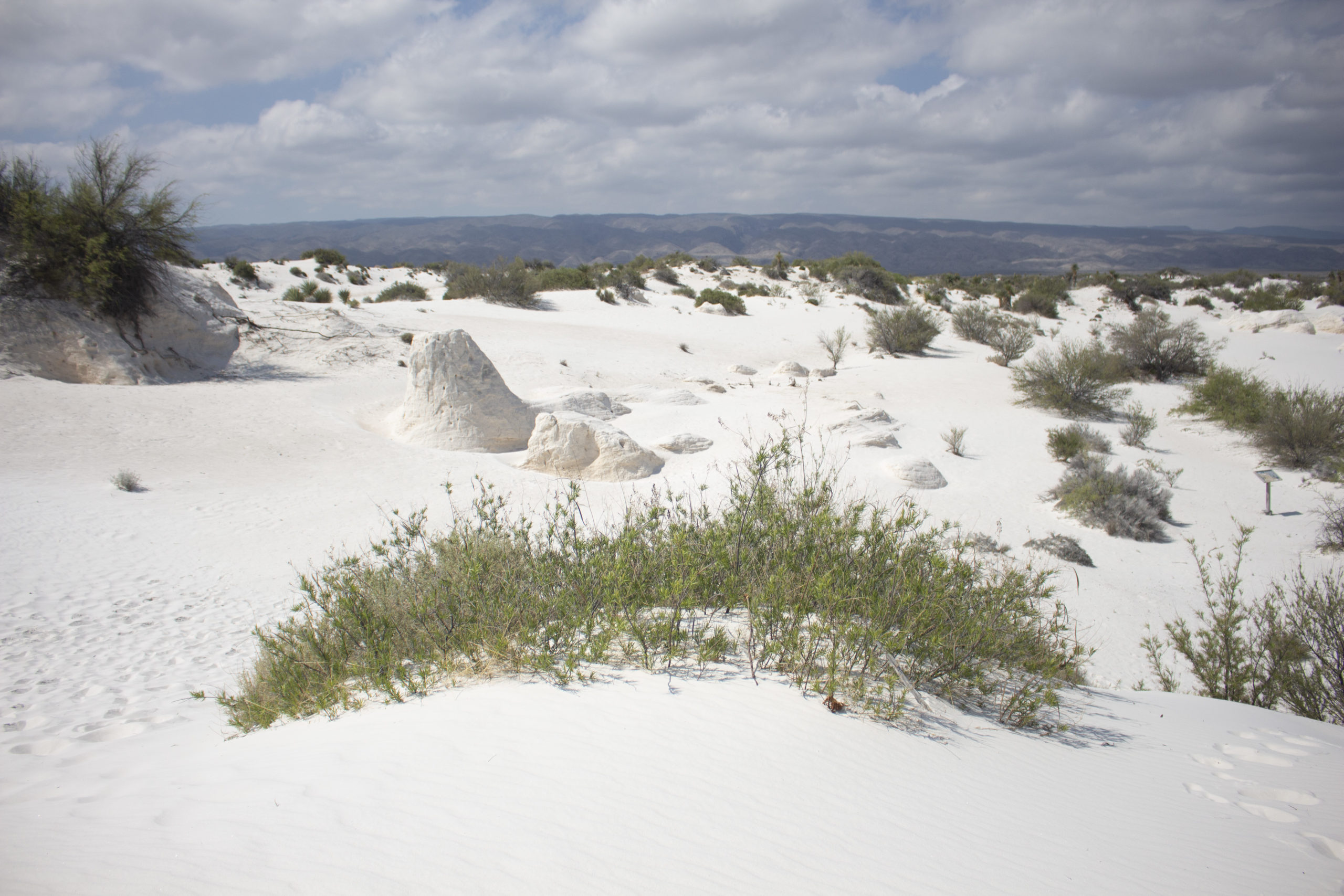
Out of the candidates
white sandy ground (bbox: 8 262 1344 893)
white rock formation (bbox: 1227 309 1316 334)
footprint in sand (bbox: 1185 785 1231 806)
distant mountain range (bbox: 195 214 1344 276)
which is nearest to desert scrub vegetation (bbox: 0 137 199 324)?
white sandy ground (bbox: 8 262 1344 893)

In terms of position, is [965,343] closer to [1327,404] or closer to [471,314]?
[1327,404]

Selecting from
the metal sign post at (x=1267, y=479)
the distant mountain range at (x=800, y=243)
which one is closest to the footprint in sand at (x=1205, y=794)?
the metal sign post at (x=1267, y=479)

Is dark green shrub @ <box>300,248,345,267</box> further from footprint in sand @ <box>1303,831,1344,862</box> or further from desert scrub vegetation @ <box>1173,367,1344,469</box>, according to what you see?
footprint in sand @ <box>1303,831,1344,862</box>

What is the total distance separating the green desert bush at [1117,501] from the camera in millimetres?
7676

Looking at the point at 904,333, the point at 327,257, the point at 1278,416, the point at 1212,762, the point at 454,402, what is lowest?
the point at 1212,762

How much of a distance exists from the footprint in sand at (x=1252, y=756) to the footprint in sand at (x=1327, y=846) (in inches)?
25.2

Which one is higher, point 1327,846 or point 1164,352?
point 1164,352

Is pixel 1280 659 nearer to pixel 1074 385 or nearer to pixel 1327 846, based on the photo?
pixel 1327 846

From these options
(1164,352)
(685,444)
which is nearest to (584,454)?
(685,444)

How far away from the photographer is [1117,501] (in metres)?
7.83

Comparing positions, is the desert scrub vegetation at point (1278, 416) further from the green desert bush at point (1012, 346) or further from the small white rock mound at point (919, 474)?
the small white rock mound at point (919, 474)

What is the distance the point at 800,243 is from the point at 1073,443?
119 metres

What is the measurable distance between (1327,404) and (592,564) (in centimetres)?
1297

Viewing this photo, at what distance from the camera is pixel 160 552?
5.89 metres
